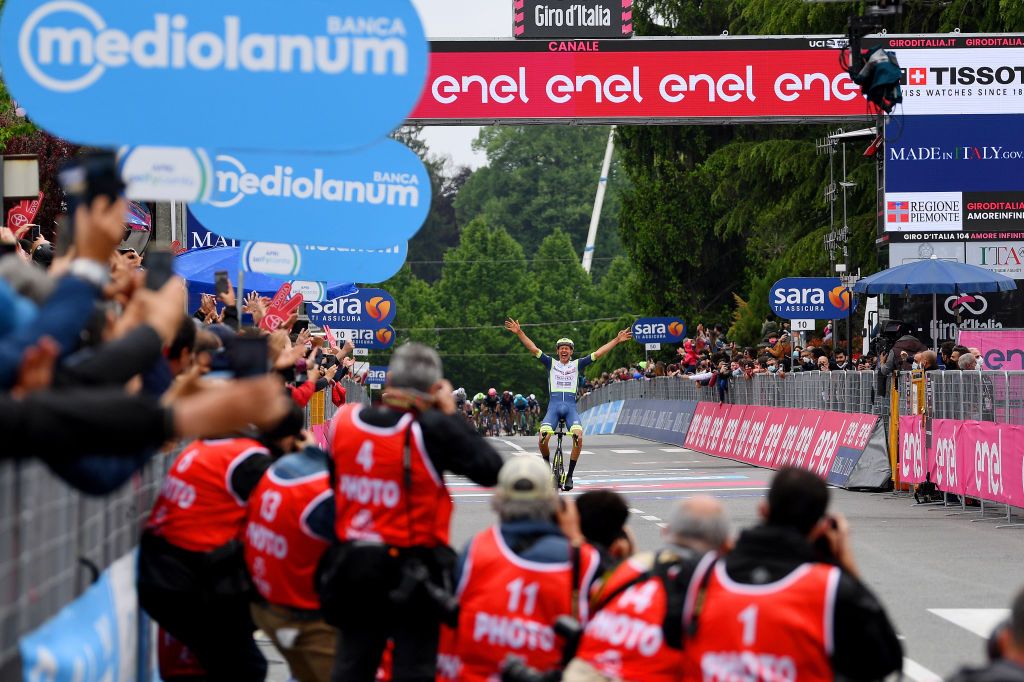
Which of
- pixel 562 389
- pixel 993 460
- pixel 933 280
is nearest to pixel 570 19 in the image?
pixel 933 280

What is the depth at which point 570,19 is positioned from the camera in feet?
107

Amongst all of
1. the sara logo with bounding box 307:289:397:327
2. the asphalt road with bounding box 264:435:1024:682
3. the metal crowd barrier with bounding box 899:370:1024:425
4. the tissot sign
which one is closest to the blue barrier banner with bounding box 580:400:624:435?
the sara logo with bounding box 307:289:397:327

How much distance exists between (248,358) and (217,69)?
1.99 metres

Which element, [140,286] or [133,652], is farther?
[133,652]

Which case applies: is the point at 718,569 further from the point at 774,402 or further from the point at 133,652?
the point at 774,402

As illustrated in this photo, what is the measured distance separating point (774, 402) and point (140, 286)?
24.6 m

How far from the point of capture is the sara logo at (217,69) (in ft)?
22.9

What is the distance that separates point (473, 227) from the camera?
4269 inches

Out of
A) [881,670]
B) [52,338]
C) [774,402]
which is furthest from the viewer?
[774,402]

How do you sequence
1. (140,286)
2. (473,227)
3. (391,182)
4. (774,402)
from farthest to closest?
(473,227) < (774,402) < (391,182) < (140,286)

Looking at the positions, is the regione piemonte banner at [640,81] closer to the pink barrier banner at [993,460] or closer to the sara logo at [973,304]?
the sara logo at [973,304]

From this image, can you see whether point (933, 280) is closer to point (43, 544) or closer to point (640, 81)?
point (640, 81)

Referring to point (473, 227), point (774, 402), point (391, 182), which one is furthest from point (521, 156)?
point (391, 182)

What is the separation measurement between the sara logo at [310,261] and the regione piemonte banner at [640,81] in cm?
2115
